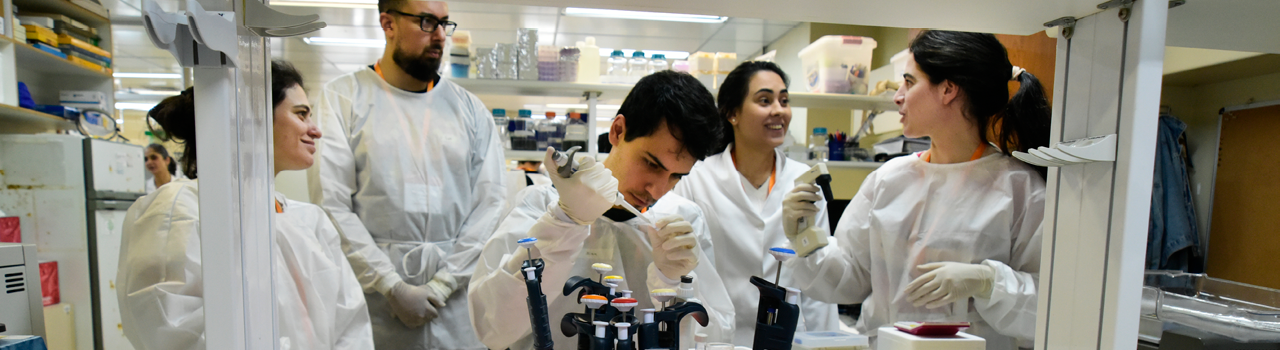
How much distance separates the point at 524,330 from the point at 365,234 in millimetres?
894

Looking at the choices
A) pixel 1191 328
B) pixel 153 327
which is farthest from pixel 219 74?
pixel 1191 328

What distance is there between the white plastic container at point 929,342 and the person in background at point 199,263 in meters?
1.09

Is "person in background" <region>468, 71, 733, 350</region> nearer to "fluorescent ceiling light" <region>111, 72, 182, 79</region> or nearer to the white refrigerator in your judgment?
the white refrigerator

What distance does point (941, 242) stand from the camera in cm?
142

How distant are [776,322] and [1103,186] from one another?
0.41 m

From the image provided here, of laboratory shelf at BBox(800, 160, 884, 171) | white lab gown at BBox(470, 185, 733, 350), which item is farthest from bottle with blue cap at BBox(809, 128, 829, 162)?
white lab gown at BBox(470, 185, 733, 350)

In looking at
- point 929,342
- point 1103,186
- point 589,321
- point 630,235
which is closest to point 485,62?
point 630,235

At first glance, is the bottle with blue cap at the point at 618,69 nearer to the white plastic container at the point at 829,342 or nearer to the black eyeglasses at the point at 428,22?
the black eyeglasses at the point at 428,22

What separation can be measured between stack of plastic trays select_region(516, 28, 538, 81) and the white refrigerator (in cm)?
196

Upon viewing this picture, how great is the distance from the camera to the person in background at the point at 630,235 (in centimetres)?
119

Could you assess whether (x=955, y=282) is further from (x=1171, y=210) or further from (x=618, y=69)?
(x=1171, y=210)

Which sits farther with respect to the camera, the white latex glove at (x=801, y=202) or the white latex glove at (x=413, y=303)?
the white latex glove at (x=413, y=303)

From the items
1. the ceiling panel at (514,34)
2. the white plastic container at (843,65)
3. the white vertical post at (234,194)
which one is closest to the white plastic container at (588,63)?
the white plastic container at (843,65)

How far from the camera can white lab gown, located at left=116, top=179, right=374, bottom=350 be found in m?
1.22
